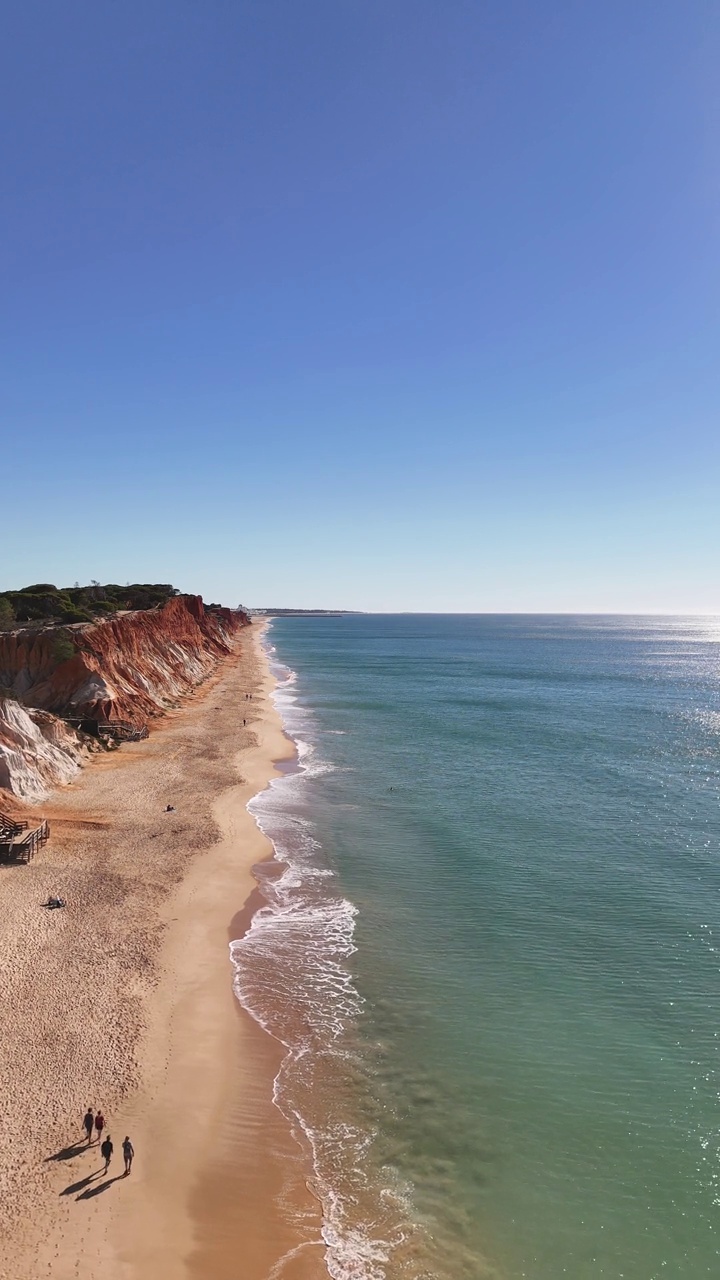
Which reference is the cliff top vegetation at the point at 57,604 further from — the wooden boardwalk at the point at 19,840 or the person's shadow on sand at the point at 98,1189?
the person's shadow on sand at the point at 98,1189

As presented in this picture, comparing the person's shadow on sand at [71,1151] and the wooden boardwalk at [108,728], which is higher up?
the wooden boardwalk at [108,728]

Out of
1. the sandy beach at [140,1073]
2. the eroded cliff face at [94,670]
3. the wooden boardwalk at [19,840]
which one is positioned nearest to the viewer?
the sandy beach at [140,1073]

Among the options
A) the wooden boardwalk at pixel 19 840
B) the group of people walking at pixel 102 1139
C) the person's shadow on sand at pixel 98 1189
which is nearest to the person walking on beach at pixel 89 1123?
the group of people walking at pixel 102 1139

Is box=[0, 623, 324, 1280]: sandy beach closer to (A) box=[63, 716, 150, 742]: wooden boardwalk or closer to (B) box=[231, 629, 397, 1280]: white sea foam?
(B) box=[231, 629, 397, 1280]: white sea foam

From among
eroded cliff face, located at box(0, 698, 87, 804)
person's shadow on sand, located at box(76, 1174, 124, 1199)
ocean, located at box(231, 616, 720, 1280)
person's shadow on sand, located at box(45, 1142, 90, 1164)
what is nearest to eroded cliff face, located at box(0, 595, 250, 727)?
eroded cliff face, located at box(0, 698, 87, 804)

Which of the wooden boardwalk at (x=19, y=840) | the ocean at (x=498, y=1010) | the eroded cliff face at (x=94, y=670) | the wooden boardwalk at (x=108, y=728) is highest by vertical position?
the eroded cliff face at (x=94, y=670)

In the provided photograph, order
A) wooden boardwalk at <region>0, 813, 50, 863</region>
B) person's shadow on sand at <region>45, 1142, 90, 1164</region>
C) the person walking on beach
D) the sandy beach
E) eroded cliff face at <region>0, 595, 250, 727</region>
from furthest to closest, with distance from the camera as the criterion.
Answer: eroded cliff face at <region>0, 595, 250, 727</region>, wooden boardwalk at <region>0, 813, 50, 863</region>, the person walking on beach, person's shadow on sand at <region>45, 1142, 90, 1164</region>, the sandy beach

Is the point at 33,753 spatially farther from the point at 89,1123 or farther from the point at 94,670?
the point at 89,1123
